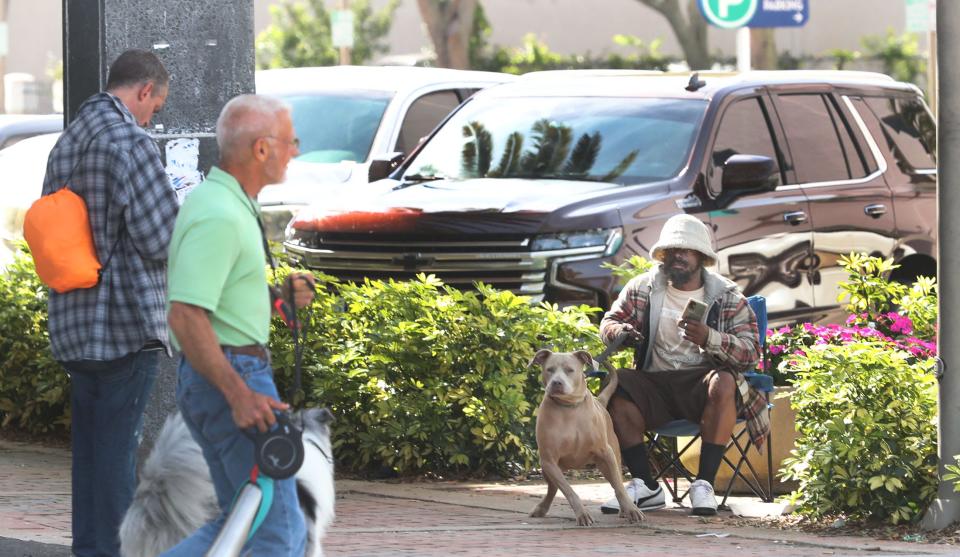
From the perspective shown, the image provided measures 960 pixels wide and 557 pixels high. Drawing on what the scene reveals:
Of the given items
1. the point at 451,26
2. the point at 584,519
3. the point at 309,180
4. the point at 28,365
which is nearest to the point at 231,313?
the point at 584,519

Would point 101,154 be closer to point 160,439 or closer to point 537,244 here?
point 160,439

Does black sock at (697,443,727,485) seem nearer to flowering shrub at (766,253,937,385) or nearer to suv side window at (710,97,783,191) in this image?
flowering shrub at (766,253,937,385)

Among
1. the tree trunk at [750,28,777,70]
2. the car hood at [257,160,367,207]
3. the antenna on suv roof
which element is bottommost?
the car hood at [257,160,367,207]

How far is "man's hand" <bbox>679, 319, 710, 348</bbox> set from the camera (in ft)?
25.9

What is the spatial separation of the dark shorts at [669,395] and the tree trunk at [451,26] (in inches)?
1035

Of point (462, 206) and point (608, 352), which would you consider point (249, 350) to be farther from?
point (462, 206)

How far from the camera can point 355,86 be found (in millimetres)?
13359

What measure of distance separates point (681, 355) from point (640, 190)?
6.42 ft

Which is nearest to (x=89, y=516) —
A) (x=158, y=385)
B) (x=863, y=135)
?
(x=158, y=385)

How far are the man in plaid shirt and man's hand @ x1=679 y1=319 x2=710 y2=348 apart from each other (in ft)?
9.17

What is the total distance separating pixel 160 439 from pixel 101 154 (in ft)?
3.30

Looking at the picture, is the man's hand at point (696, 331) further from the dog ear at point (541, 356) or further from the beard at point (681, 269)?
the dog ear at point (541, 356)

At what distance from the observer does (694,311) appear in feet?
26.0

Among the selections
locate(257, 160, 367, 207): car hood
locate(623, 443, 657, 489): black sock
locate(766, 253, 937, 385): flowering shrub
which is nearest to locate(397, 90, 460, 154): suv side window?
locate(257, 160, 367, 207): car hood
